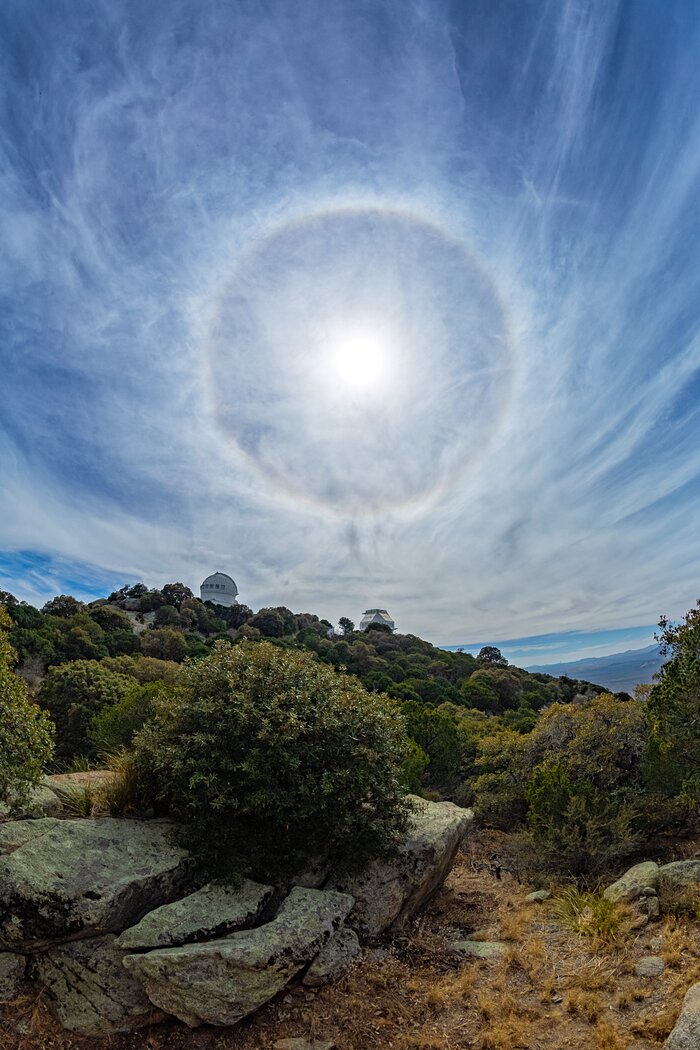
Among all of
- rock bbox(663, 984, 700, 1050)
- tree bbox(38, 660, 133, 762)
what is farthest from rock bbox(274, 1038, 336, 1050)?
tree bbox(38, 660, 133, 762)

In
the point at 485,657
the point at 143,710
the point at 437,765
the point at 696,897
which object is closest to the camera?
the point at 696,897

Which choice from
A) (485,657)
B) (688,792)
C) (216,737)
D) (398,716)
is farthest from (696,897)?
(485,657)

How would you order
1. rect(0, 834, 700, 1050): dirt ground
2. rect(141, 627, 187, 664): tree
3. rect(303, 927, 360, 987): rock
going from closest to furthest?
1. rect(0, 834, 700, 1050): dirt ground
2. rect(303, 927, 360, 987): rock
3. rect(141, 627, 187, 664): tree

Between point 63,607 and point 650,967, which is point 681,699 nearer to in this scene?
point 650,967

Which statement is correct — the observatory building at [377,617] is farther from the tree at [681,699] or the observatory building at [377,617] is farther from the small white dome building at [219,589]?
the tree at [681,699]

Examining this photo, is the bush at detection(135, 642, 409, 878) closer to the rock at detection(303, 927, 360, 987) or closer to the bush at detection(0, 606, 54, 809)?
the rock at detection(303, 927, 360, 987)

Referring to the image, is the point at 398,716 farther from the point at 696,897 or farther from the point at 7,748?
the point at 7,748
